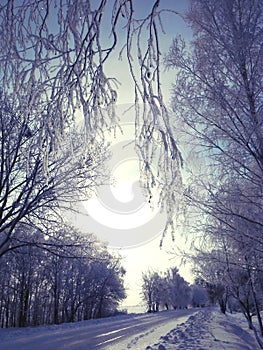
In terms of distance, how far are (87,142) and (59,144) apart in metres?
0.18

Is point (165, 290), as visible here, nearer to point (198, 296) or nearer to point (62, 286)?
point (198, 296)

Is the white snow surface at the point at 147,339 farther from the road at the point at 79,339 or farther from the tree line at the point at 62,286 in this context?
the tree line at the point at 62,286

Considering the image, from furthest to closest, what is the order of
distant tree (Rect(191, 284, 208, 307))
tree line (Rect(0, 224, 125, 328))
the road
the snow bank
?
distant tree (Rect(191, 284, 208, 307)), tree line (Rect(0, 224, 125, 328)), the road, the snow bank

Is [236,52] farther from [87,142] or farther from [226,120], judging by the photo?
[87,142]

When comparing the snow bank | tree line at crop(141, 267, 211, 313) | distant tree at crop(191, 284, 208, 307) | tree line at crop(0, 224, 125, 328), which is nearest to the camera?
the snow bank

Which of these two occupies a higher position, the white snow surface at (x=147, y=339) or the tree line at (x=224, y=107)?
the tree line at (x=224, y=107)

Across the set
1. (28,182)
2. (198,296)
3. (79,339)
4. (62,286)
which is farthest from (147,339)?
(198,296)

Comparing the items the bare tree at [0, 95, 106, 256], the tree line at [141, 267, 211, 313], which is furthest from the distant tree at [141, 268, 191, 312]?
the bare tree at [0, 95, 106, 256]

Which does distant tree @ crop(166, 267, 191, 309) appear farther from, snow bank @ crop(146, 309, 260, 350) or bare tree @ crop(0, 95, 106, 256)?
Result: bare tree @ crop(0, 95, 106, 256)

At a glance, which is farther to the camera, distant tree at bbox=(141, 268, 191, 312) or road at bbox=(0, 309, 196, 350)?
distant tree at bbox=(141, 268, 191, 312)

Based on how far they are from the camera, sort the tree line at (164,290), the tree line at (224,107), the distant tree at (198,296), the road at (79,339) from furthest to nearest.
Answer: the distant tree at (198,296)
the tree line at (164,290)
the road at (79,339)
the tree line at (224,107)

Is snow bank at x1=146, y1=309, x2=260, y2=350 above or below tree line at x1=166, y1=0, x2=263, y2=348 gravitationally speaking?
below

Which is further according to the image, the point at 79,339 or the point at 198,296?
the point at 198,296

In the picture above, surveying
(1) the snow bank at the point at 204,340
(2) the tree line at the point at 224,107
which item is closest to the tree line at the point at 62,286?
(1) the snow bank at the point at 204,340
